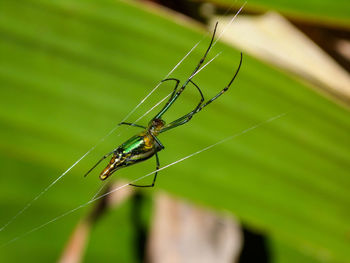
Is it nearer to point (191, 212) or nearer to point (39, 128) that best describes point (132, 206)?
point (191, 212)

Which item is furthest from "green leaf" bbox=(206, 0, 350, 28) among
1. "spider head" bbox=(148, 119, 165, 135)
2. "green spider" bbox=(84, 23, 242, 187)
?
"spider head" bbox=(148, 119, 165, 135)

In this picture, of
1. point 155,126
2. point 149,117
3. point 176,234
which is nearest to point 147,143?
point 155,126

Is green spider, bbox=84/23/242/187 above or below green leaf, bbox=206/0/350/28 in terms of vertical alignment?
below

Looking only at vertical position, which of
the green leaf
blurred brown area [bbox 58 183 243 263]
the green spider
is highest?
the green leaf

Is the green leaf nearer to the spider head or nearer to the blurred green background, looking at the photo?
the blurred green background

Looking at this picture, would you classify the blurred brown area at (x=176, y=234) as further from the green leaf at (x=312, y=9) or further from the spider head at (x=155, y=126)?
the green leaf at (x=312, y=9)

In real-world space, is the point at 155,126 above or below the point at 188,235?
above

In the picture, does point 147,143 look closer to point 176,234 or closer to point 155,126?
point 155,126

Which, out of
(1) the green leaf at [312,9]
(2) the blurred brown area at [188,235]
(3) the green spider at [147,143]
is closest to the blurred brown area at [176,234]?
(2) the blurred brown area at [188,235]

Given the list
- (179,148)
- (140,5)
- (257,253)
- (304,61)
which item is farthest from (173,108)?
(257,253)

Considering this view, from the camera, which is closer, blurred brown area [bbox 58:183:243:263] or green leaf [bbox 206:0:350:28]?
green leaf [bbox 206:0:350:28]
